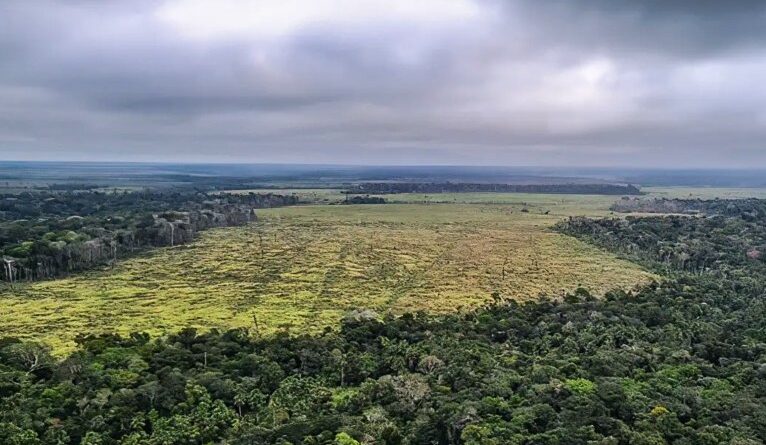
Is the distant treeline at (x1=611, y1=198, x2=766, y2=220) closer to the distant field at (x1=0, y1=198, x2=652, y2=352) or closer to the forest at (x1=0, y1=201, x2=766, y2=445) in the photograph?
the distant field at (x1=0, y1=198, x2=652, y2=352)

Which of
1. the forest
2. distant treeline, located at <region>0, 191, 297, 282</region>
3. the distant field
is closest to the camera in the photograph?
the forest

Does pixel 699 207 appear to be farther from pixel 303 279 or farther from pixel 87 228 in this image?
pixel 87 228

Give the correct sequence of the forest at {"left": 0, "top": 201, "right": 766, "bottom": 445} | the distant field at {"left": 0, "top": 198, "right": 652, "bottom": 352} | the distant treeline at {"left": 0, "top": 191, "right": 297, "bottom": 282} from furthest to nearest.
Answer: the distant treeline at {"left": 0, "top": 191, "right": 297, "bottom": 282}
the distant field at {"left": 0, "top": 198, "right": 652, "bottom": 352}
the forest at {"left": 0, "top": 201, "right": 766, "bottom": 445}

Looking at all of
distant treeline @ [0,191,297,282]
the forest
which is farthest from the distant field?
the forest

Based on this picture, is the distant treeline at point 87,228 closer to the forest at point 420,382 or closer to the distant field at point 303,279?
the distant field at point 303,279

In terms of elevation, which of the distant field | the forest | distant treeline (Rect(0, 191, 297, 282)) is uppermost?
distant treeline (Rect(0, 191, 297, 282))

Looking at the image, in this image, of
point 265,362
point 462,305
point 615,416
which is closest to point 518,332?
point 462,305

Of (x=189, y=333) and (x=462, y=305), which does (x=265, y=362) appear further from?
(x=462, y=305)
